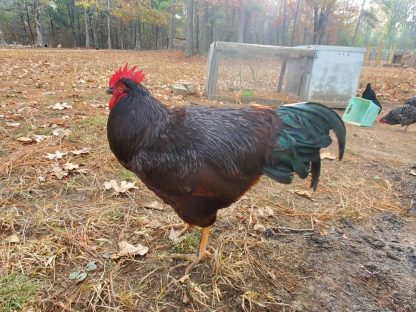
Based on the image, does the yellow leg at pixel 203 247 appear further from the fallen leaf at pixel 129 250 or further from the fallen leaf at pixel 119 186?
the fallen leaf at pixel 119 186

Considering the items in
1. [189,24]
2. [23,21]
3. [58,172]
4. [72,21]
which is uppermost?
[72,21]

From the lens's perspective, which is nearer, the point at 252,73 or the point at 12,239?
the point at 12,239

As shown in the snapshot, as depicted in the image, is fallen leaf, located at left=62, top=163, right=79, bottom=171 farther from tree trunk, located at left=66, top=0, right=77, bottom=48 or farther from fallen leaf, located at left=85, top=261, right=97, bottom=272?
tree trunk, located at left=66, top=0, right=77, bottom=48

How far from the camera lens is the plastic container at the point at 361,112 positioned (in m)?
6.44

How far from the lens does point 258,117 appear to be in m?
2.18

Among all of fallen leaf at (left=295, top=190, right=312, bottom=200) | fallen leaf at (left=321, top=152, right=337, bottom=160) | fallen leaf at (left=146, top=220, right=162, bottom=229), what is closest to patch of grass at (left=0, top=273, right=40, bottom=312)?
fallen leaf at (left=146, top=220, right=162, bottom=229)

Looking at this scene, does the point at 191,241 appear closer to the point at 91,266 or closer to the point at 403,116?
the point at 91,266

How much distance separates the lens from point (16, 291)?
1.85 m

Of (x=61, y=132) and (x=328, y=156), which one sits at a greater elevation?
(x=61, y=132)

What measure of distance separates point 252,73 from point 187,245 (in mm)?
6037

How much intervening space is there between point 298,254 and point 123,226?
1.56 m

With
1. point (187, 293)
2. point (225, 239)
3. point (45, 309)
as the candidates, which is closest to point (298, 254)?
point (225, 239)

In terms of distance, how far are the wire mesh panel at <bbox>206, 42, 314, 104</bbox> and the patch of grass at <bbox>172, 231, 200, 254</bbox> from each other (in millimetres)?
5383

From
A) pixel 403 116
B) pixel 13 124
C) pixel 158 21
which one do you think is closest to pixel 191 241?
pixel 13 124
